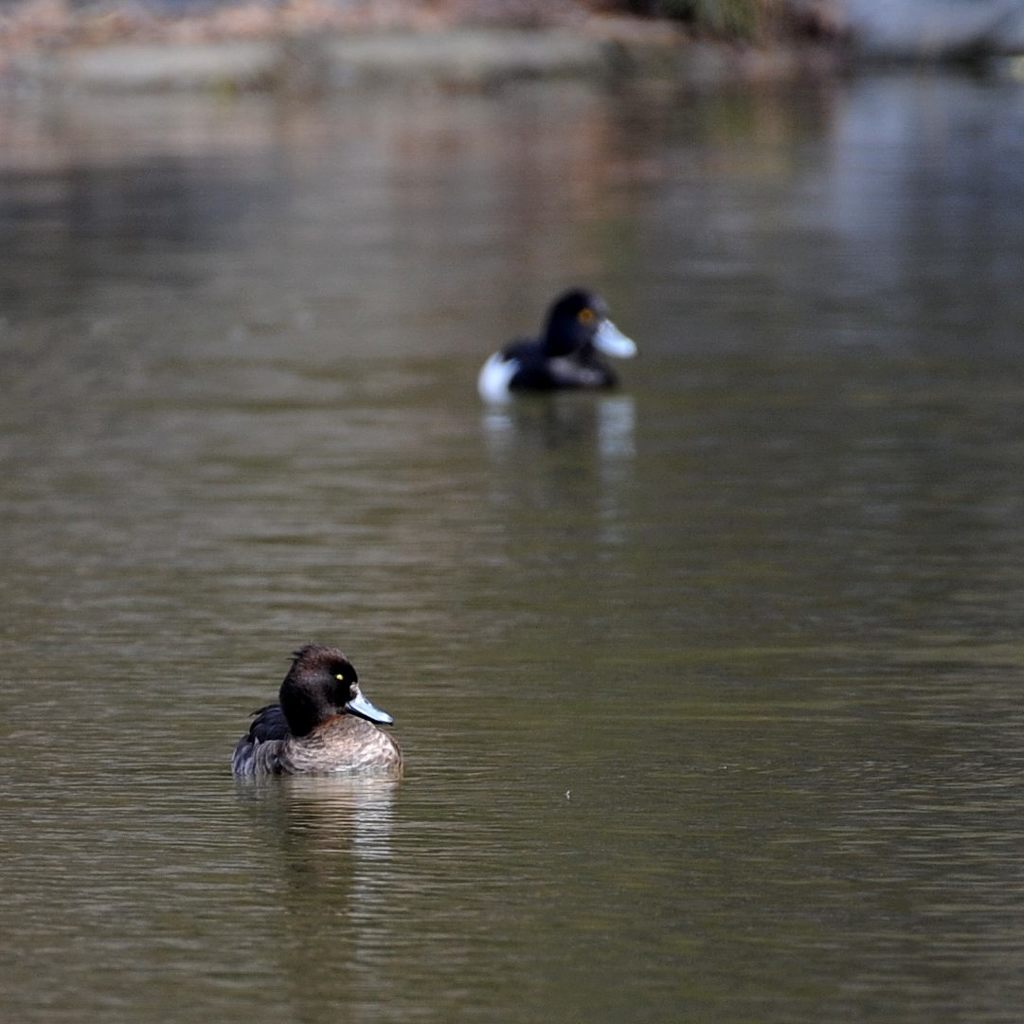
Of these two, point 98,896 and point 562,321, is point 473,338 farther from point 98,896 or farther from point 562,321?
point 98,896

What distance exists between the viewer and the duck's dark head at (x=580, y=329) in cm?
1538

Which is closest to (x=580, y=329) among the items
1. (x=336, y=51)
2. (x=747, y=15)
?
(x=336, y=51)

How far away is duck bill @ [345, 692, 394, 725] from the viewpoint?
7859 mm

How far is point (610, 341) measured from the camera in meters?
15.7

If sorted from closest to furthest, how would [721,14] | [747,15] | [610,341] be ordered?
[610,341] → [721,14] → [747,15]

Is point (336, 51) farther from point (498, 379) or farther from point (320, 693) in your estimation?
point (320, 693)

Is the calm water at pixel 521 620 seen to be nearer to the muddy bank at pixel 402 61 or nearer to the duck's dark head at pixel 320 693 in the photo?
the duck's dark head at pixel 320 693

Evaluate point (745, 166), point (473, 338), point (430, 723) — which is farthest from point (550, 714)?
point (745, 166)

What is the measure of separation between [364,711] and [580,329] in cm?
767

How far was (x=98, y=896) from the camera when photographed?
6.89 meters

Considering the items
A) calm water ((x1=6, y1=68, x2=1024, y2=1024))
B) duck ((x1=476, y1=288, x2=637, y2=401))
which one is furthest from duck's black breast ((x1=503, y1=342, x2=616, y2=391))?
calm water ((x1=6, y1=68, x2=1024, y2=1024))

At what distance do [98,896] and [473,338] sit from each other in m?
10.1

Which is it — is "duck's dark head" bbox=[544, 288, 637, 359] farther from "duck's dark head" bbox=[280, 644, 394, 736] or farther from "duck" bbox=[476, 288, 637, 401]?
"duck's dark head" bbox=[280, 644, 394, 736]

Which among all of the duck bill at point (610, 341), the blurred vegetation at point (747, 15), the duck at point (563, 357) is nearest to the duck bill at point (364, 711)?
the duck at point (563, 357)
